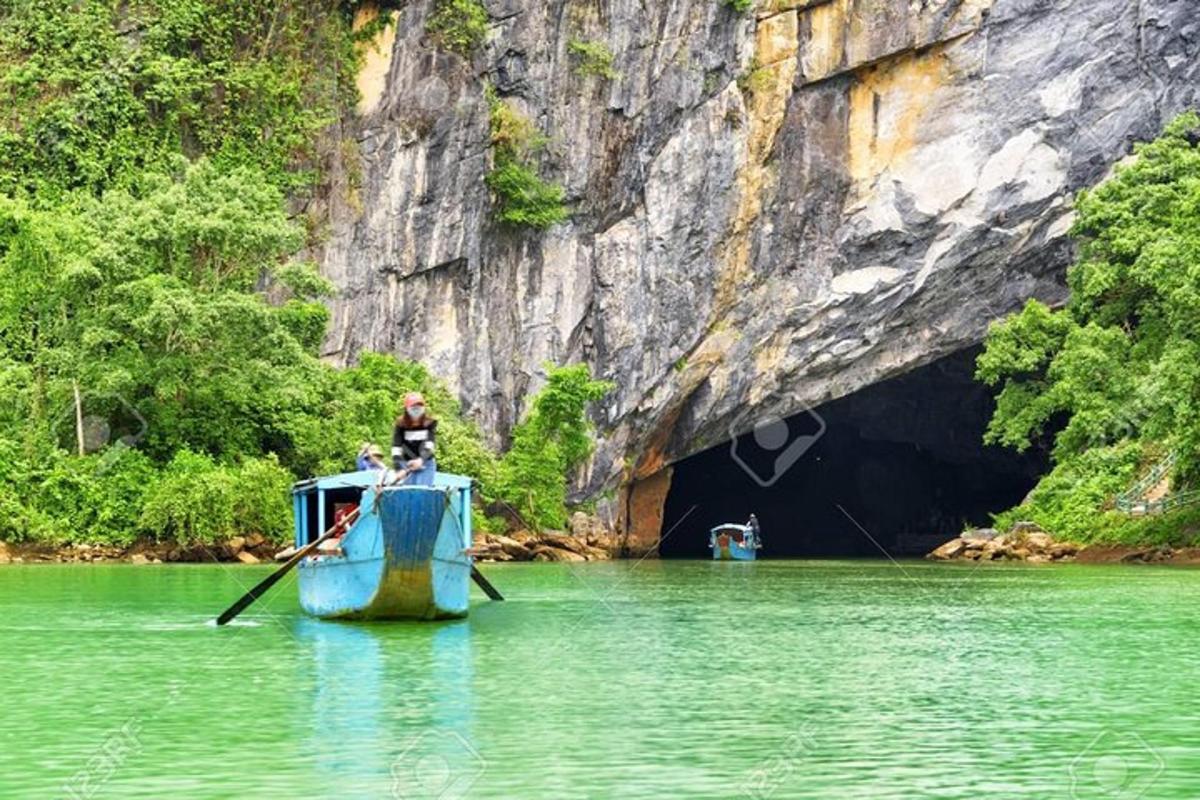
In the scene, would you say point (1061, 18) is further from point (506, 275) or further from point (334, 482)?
point (334, 482)

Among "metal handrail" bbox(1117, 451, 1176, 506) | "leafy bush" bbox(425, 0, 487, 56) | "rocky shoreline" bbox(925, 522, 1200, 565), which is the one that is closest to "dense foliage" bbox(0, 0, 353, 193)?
"leafy bush" bbox(425, 0, 487, 56)

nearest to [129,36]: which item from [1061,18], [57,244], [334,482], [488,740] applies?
[57,244]

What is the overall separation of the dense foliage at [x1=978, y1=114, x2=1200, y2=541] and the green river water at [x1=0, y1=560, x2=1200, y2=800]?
1908cm

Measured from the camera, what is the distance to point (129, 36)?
144 ft

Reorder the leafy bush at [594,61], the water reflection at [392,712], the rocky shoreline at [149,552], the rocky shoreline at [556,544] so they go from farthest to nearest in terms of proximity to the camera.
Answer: the leafy bush at [594,61]
the rocky shoreline at [556,544]
the rocky shoreline at [149,552]
the water reflection at [392,712]

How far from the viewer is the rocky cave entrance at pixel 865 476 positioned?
57.5 meters

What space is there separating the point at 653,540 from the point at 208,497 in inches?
693

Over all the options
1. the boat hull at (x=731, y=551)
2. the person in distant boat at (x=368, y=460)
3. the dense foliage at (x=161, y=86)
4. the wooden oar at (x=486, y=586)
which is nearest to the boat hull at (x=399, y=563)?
the person in distant boat at (x=368, y=460)

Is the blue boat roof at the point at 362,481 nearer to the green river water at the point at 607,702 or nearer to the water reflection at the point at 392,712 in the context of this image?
the green river water at the point at 607,702

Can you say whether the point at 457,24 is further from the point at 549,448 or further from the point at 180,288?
the point at 180,288

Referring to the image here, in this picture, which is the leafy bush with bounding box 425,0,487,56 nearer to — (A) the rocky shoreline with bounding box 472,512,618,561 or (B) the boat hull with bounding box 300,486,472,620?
(A) the rocky shoreline with bounding box 472,512,618,561

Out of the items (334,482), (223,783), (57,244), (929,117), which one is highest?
(929,117)

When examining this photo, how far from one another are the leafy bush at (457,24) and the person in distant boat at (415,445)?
2767cm

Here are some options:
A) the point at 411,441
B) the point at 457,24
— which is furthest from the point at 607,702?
the point at 457,24
